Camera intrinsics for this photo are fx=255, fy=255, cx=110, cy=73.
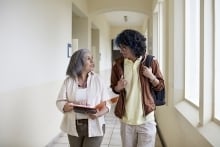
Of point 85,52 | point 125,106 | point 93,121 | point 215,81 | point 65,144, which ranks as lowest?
point 65,144

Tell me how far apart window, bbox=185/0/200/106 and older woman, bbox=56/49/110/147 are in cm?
115

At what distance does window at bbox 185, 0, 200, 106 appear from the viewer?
267 cm

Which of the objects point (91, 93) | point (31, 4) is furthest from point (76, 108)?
point (31, 4)

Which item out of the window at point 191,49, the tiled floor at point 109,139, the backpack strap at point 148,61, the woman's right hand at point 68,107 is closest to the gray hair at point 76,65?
the woman's right hand at point 68,107

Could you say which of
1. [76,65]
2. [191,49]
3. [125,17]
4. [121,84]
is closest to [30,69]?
[76,65]

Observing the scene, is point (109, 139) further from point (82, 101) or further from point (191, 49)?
point (82, 101)

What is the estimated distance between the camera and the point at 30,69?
2.98m

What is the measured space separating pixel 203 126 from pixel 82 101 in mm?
886

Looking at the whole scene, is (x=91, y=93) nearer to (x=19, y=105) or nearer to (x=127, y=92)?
(x=127, y=92)

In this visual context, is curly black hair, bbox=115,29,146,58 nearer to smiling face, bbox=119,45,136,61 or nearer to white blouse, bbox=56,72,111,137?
smiling face, bbox=119,45,136,61

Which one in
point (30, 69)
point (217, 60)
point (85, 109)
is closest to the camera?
point (217, 60)

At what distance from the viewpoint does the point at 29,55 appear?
297 cm

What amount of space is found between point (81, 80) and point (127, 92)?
41 centimetres

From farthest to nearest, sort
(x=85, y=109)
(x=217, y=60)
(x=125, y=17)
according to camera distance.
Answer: (x=125, y=17), (x=85, y=109), (x=217, y=60)
